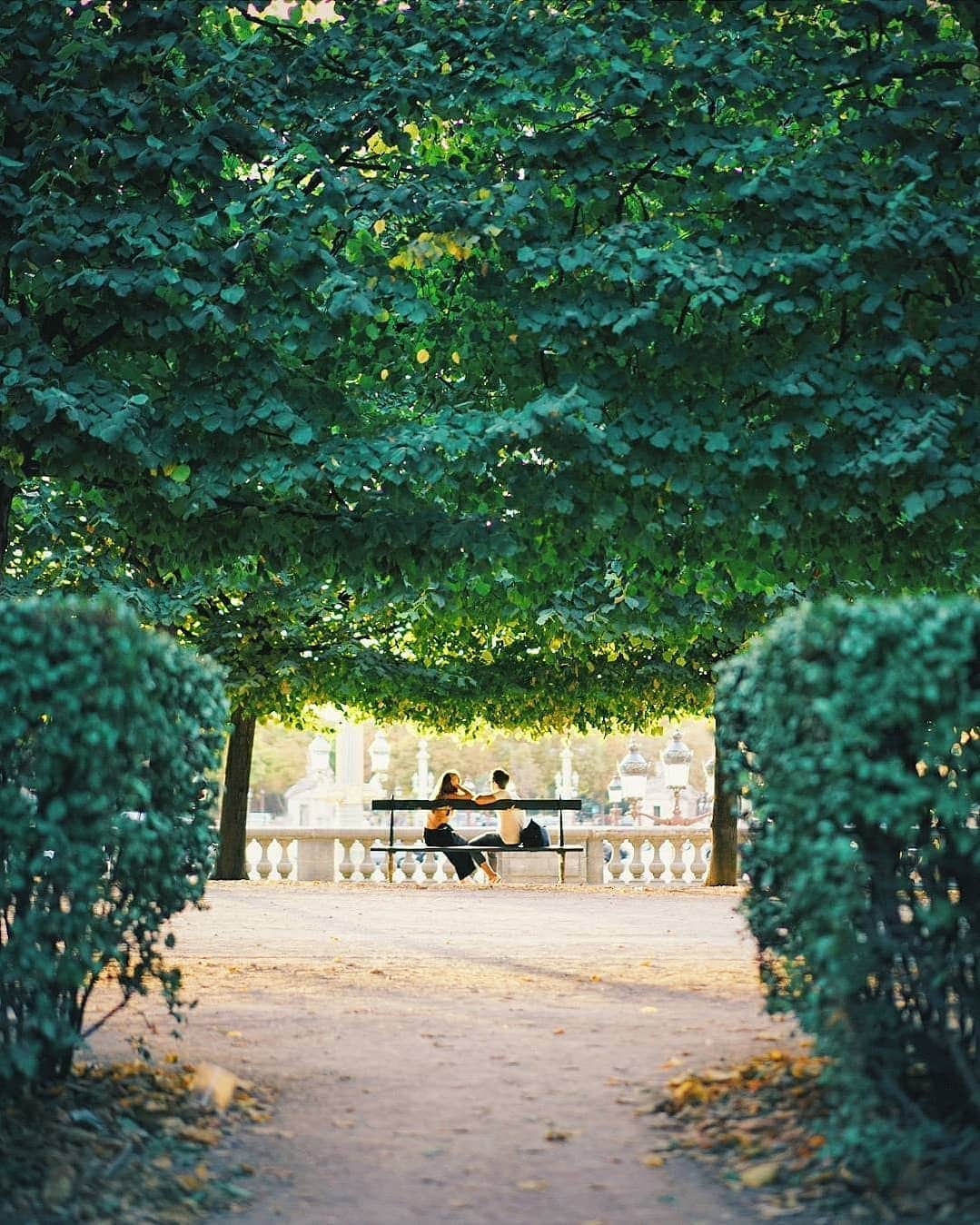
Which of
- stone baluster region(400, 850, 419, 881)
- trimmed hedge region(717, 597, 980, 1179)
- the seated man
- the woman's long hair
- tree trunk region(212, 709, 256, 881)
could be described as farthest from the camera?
stone baluster region(400, 850, 419, 881)

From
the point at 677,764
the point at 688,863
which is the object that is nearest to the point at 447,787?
the point at 688,863

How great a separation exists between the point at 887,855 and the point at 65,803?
261 cm

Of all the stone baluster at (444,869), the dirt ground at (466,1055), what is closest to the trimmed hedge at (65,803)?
the dirt ground at (466,1055)

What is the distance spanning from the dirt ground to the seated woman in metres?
8.78

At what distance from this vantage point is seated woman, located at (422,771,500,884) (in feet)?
70.6

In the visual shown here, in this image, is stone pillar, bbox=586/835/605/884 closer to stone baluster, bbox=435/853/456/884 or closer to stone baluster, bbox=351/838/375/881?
stone baluster, bbox=435/853/456/884

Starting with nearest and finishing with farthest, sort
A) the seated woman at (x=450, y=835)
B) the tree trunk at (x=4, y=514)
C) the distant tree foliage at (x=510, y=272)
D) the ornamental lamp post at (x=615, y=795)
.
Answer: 1. the distant tree foliage at (x=510, y=272)
2. the tree trunk at (x=4, y=514)
3. the seated woman at (x=450, y=835)
4. the ornamental lamp post at (x=615, y=795)

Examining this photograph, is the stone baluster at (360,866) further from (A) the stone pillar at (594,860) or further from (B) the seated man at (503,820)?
(A) the stone pillar at (594,860)

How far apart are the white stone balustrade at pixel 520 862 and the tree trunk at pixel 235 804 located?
5.92ft

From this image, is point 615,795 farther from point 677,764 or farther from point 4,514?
point 4,514

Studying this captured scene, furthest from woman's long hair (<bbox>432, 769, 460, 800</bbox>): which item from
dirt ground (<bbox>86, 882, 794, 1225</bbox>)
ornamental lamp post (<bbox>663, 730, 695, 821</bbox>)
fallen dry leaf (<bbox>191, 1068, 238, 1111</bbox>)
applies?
fallen dry leaf (<bbox>191, 1068, 238, 1111</bbox>)

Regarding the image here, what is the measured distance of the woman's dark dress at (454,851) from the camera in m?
21.5

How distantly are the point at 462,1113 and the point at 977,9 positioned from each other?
7381 millimetres

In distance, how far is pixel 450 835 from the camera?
21.7 m
